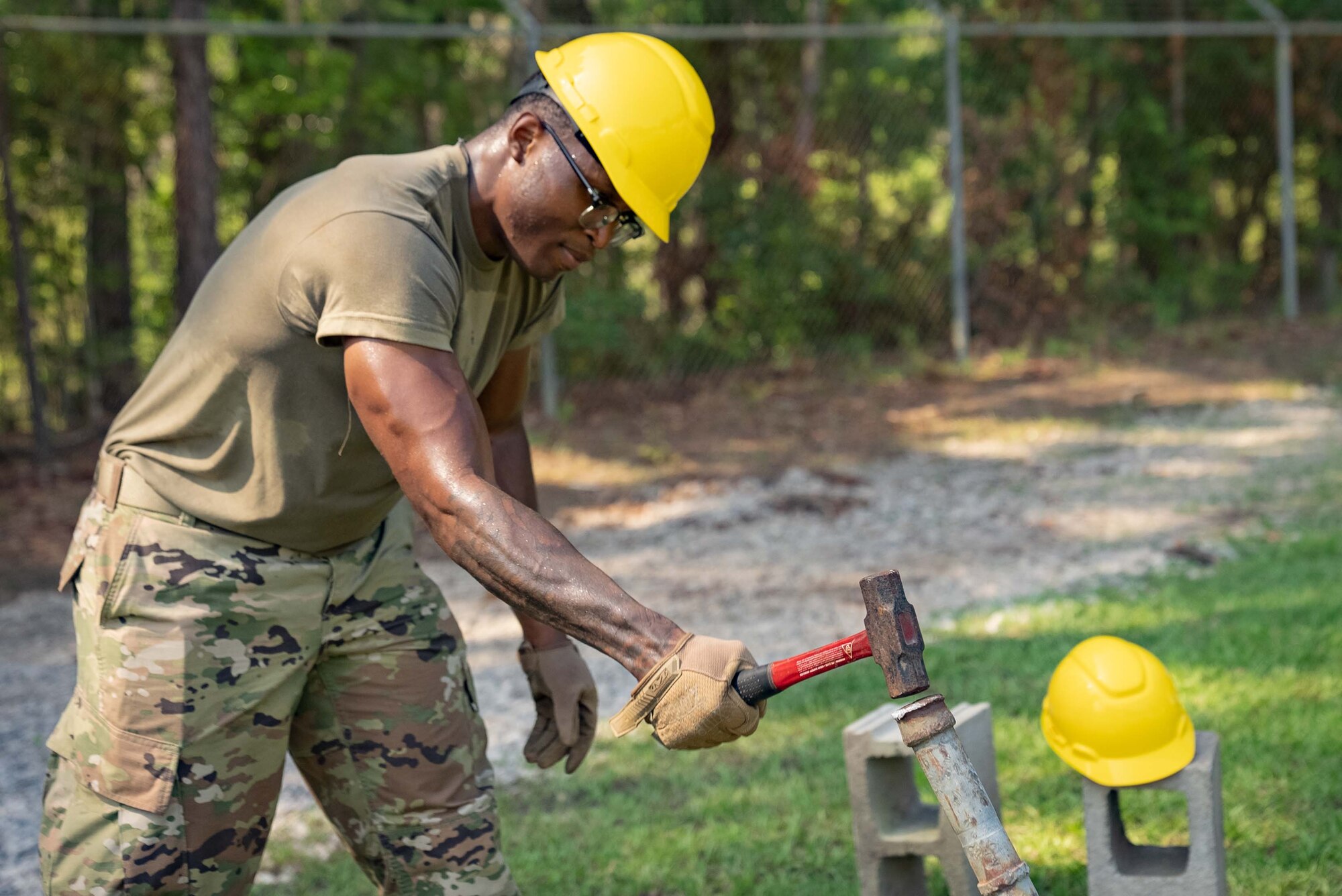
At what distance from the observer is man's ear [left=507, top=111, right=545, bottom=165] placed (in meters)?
2.49

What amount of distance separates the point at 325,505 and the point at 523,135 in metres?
0.82

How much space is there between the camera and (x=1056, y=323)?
492 inches

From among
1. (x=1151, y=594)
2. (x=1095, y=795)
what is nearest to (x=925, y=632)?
(x=1151, y=594)

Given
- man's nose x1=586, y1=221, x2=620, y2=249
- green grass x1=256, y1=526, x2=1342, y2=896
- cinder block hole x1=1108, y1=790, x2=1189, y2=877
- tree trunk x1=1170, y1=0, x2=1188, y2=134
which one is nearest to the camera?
man's nose x1=586, y1=221, x2=620, y2=249

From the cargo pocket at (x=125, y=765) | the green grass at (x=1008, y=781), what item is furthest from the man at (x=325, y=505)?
the green grass at (x=1008, y=781)

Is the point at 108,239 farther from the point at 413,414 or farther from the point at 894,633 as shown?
the point at 894,633

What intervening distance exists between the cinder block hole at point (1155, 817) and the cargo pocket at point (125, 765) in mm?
2426

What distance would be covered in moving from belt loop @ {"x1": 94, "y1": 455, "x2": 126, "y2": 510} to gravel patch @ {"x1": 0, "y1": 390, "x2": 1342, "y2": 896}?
1919mm

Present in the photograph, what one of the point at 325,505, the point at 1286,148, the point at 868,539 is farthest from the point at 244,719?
the point at 1286,148

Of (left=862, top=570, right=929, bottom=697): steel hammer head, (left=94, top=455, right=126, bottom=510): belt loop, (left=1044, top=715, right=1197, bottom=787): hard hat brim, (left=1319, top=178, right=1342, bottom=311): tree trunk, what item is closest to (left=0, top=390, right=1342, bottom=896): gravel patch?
(left=94, top=455, right=126, bottom=510): belt loop

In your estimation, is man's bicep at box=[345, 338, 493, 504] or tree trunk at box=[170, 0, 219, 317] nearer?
man's bicep at box=[345, 338, 493, 504]

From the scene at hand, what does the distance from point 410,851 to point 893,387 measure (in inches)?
352

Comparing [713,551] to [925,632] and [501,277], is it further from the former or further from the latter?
[501,277]

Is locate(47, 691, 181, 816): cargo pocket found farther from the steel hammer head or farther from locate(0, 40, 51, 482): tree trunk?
locate(0, 40, 51, 482): tree trunk
